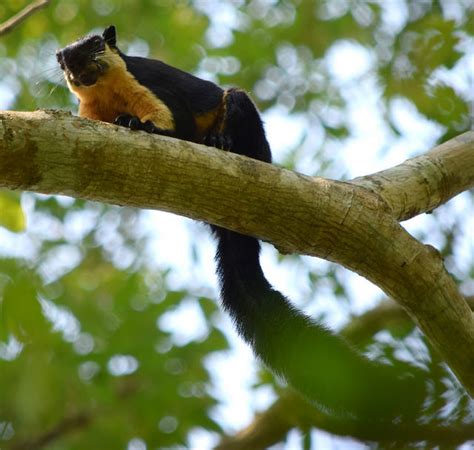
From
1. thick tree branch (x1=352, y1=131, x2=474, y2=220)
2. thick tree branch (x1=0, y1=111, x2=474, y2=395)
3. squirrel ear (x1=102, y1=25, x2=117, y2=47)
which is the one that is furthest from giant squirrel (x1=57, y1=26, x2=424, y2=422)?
thick tree branch (x1=352, y1=131, x2=474, y2=220)

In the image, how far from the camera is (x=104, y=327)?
5.46m

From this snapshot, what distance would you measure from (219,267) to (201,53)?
4.20 metres

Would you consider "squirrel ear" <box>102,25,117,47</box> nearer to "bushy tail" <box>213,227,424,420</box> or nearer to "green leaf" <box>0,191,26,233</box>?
"green leaf" <box>0,191,26,233</box>

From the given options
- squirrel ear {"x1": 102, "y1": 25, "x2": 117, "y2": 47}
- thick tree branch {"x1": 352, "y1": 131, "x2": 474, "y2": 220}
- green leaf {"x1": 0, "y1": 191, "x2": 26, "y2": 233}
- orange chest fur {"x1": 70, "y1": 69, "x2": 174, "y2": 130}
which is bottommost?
thick tree branch {"x1": 352, "y1": 131, "x2": 474, "y2": 220}

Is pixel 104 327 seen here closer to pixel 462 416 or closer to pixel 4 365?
pixel 4 365

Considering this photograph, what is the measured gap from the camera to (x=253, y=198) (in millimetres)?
3355

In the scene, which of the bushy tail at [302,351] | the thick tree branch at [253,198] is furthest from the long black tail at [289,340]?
the thick tree branch at [253,198]

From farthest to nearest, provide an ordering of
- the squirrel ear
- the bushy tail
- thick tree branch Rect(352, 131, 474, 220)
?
the squirrel ear < thick tree branch Rect(352, 131, 474, 220) < the bushy tail

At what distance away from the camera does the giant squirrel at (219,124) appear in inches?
156

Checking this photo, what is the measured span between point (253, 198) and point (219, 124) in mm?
1963

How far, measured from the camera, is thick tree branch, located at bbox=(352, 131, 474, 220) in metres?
3.85

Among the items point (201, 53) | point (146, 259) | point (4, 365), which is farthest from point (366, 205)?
point (201, 53)

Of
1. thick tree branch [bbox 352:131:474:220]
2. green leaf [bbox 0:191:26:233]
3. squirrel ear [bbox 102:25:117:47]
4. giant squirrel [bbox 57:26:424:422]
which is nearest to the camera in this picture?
thick tree branch [bbox 352:131:474:220]

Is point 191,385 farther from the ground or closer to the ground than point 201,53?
closer to the ground
